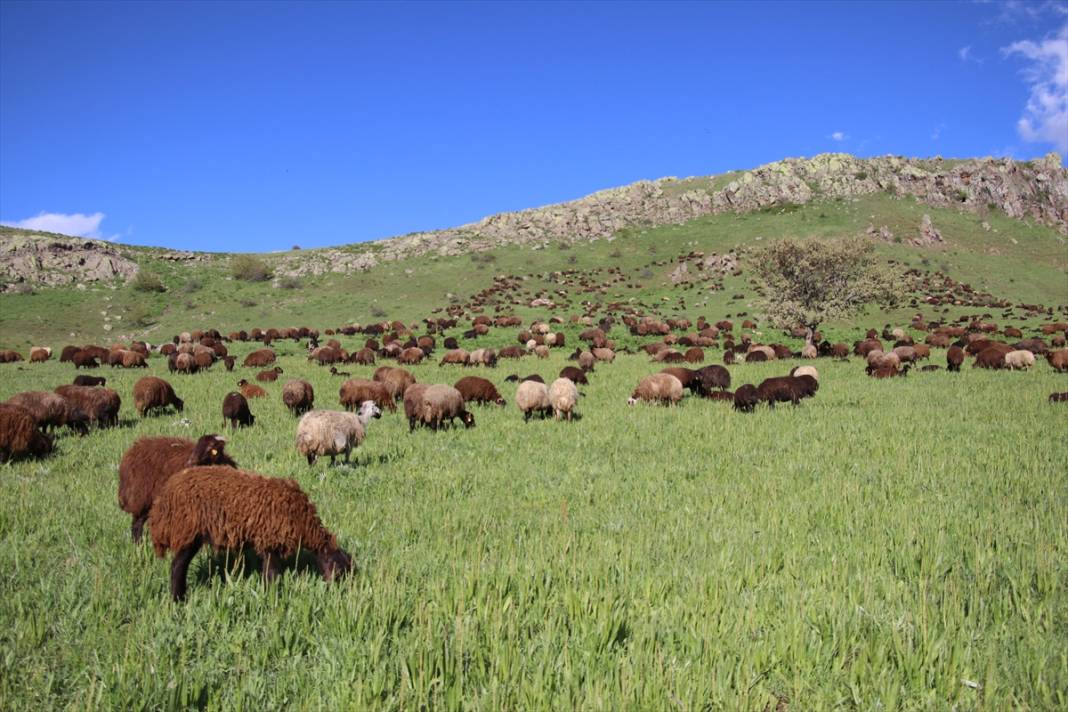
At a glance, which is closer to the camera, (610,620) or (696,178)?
(610,620)

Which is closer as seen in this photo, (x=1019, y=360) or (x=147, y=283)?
(x=1019, y=360)

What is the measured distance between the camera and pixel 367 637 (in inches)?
160

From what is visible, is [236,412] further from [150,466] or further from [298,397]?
[150,466]

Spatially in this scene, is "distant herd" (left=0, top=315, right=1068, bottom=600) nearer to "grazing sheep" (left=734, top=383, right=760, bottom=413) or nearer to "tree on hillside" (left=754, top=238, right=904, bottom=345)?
"grazing sheep" (left=734, top=383, right=760, bottom=413)

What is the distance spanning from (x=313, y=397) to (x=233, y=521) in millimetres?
12634

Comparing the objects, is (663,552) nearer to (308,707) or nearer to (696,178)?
(308,707)

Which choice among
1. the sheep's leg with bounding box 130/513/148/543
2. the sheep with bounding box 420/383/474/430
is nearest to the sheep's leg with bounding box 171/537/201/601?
the sheep's leg with bounding box 130/513/148/543

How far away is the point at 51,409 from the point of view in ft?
41.3

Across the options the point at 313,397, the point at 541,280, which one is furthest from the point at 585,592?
the point at 541,280

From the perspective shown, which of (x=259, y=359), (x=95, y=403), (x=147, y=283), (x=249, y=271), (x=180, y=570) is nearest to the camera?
(x=180, y=570)

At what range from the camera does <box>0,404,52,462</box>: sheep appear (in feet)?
32.7

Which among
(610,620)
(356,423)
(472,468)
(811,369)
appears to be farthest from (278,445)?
(811,369)

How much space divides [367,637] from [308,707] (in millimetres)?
768

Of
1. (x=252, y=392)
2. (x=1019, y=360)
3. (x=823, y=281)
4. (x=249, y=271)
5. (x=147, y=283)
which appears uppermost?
(x=249, y=271)
